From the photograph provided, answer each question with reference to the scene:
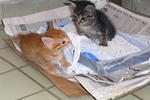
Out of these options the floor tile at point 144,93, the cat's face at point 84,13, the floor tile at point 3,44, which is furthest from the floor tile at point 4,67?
the floor tile at point 144,93

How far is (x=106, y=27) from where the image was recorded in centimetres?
121

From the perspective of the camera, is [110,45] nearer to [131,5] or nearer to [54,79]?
[54,79]

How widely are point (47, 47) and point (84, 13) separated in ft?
0.58

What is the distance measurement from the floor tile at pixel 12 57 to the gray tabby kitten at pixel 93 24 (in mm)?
252

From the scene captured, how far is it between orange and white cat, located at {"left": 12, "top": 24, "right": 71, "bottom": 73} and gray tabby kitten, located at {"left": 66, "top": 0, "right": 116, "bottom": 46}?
0.10 m

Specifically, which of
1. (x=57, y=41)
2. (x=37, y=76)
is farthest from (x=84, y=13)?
(x=37, y=76)

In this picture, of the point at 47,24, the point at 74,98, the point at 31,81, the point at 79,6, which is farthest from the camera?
the point at 47,24

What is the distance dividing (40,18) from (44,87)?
1.57ft

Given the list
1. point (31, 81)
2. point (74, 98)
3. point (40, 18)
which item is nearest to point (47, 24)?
point (40, 18)

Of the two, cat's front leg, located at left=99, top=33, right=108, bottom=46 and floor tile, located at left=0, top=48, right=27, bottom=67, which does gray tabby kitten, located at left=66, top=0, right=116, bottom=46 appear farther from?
floor tile, located at left=0, top=48, right=27, bottom=67

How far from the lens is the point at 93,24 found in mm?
1194

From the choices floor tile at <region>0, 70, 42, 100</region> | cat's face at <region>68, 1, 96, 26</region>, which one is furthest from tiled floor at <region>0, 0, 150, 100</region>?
cat's face at <region>68, 1, 96, 26</region>

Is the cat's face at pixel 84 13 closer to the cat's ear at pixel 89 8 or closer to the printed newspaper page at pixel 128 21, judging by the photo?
the cat's ear at pixel 89 8

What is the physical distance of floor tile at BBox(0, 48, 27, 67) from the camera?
1.15m
